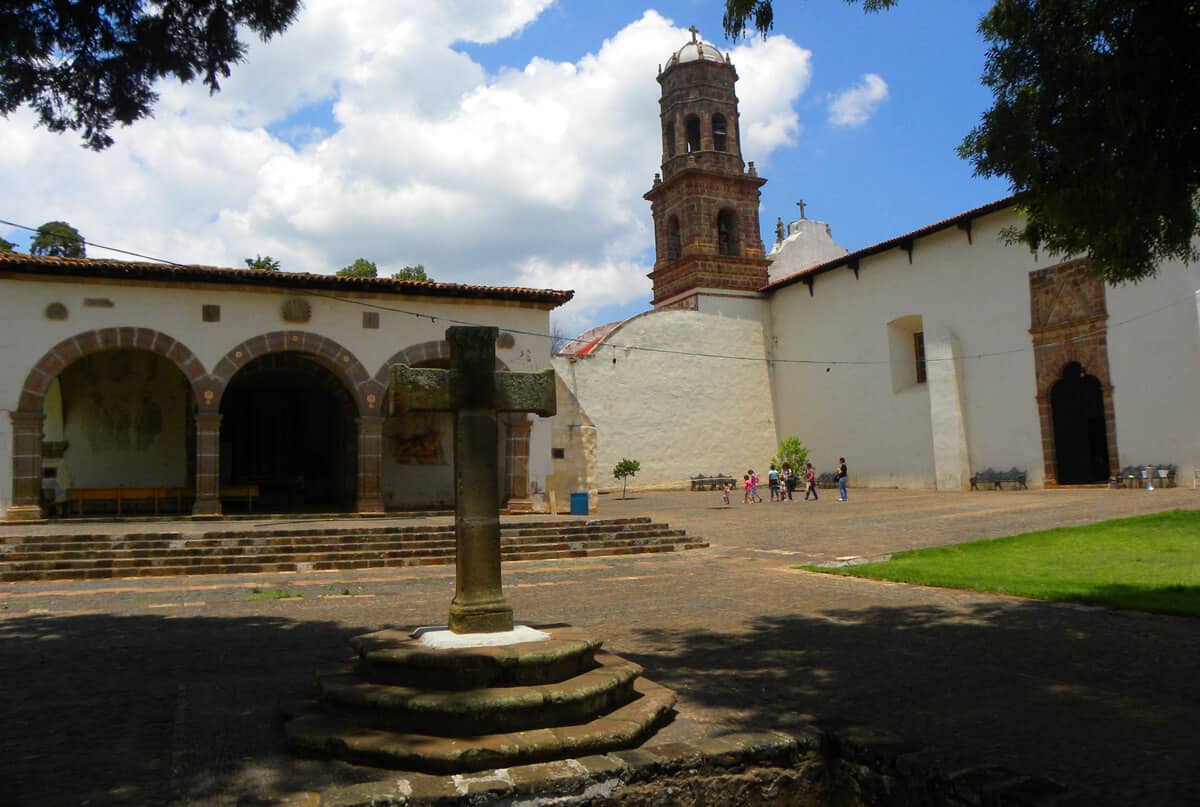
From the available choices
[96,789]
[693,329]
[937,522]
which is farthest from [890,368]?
[96,789]

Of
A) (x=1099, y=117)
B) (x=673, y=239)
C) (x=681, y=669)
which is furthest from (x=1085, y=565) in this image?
(x=673, y=239)

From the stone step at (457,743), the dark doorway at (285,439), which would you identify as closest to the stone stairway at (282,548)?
the dark doorway at (285,439)

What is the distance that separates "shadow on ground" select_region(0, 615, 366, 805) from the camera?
10.9 ft

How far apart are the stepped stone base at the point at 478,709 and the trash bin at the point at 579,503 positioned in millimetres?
13545

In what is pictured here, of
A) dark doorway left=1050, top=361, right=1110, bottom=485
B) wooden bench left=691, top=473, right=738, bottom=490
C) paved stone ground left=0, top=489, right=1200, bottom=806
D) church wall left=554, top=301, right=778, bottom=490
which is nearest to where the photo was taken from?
paved stone ground left=0, top=489, right=1200, bottom=806

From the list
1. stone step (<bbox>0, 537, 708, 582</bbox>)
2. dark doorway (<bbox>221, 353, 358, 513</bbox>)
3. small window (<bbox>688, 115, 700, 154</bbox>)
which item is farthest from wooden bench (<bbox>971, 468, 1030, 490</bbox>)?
dark doorway (<bbox>221, 353, 358, 513</bbox>)

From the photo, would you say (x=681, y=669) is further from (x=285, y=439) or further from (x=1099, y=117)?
(x=285, y=439)

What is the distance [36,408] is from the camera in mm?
15922

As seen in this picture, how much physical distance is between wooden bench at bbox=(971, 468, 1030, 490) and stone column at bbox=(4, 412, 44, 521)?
Answer: 2355 cm

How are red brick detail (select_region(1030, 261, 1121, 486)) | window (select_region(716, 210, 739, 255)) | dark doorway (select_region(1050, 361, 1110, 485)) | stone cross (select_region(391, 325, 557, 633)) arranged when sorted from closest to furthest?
stone cross (select_region(391, 325, 557, 633)) → red brick detail (select_region(1030, 261, 1121, 486)) → dark doorway (select_region(1050, 361, 1110, 485)) → window (select_region(716, 210, 739, 255))

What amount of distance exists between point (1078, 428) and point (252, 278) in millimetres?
21325

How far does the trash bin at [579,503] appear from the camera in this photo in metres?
17.9

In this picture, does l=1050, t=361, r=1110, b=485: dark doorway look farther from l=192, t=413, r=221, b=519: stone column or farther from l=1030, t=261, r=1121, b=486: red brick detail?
l=192, t=413, r=221, b=519: stone column

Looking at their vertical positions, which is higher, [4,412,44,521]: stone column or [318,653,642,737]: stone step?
[4,412,44,521]: stone column
